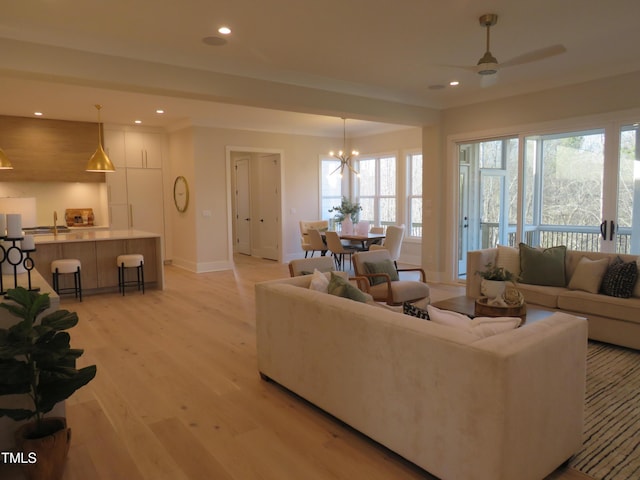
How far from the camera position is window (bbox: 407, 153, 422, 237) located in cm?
912

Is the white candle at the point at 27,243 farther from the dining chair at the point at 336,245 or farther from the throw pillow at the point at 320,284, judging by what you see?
the dining chair at the point at 336,245

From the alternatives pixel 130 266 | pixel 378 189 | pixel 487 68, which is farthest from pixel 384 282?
pixel 378 189

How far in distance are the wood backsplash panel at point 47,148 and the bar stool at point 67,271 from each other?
265 cm

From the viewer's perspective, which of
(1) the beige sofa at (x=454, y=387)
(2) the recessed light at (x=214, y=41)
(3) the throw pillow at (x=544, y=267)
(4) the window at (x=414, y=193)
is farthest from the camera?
(4) the window at (x=414, y=193)

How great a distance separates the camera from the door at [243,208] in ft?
35.7

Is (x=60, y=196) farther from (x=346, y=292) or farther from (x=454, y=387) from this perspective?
(x=454, y=387)

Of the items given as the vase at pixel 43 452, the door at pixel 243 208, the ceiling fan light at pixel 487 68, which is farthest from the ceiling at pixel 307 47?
the door at pixel 243 208

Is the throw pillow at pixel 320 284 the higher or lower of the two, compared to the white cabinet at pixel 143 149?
lower

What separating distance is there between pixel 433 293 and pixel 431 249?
45.5 inches

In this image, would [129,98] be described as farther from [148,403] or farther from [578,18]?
[578,18]

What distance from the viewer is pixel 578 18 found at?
147 inches

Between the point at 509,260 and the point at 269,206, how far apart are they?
231 inches

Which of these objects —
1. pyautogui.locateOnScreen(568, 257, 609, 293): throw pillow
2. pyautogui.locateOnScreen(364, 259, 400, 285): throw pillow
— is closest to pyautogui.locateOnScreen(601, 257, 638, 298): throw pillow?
pyautogui.locateOnScreen(568, 257, 609, 293): throw pillow

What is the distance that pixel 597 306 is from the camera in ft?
13.8
